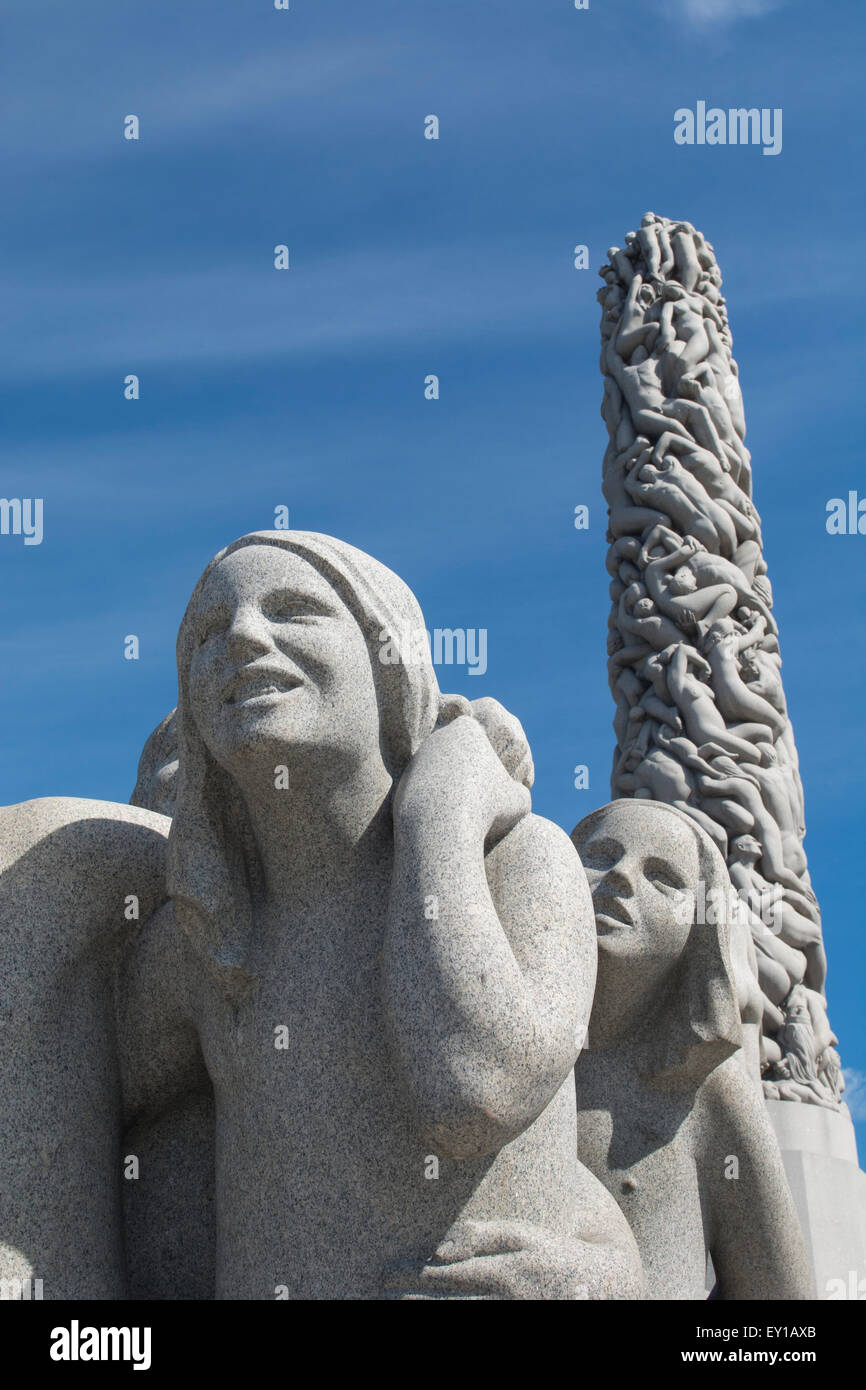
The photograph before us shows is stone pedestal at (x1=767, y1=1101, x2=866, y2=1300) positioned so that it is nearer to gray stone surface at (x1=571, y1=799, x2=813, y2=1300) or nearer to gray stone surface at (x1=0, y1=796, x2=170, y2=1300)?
gray stone surface at (x1=571, y1=799, x2=813, y2=1300)

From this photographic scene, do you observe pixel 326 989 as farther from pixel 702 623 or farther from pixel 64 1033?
pixel 702 623

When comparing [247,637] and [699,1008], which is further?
[699,1008]

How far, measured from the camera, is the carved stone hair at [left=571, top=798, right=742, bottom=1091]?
4773mm

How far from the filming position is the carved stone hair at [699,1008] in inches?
188

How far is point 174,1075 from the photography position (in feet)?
14.0

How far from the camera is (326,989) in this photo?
12.7 ft

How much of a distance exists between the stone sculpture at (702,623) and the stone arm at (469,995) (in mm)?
5302

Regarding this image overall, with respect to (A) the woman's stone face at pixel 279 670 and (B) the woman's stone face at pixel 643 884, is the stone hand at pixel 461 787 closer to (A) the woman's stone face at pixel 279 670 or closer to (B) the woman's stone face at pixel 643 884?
(A) the woman's stone face at pixel 279 670

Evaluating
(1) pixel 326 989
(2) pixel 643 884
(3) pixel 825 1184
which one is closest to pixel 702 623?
(3) pixel 825 1184

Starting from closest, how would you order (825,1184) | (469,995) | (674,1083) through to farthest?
(469,995) < (674,1083) < (825,1184)

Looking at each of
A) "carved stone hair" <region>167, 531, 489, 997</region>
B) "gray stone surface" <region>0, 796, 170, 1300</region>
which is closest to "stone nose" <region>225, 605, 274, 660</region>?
"carved stone hair" <region>167, 531, 489, 997</region>

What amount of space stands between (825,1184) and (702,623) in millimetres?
3436
